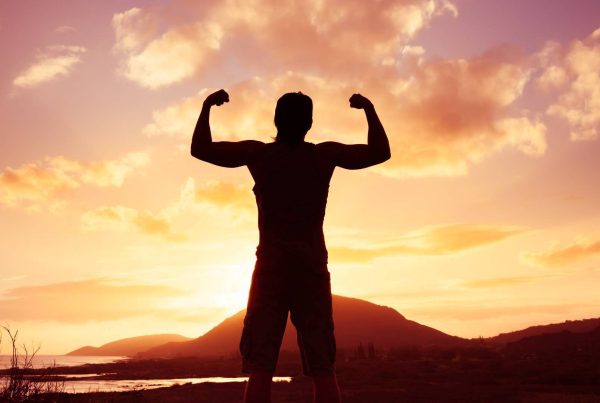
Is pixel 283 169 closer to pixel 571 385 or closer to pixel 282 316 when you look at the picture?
pixel 282 316

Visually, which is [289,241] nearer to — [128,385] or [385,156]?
[385,156]

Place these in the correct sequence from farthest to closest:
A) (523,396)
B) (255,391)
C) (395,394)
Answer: (395,394) → (523,396) → (255,391)

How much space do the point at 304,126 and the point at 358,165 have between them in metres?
0.48

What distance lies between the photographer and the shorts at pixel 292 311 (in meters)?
3.32

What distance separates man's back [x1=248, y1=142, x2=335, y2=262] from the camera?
11.2ft

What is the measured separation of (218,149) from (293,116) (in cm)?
59

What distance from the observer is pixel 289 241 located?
3.40 metres

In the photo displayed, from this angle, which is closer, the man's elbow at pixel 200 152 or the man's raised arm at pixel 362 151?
the man's elbow at pixel 200 152

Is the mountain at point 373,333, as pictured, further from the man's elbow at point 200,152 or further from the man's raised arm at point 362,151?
the man's elbow at point 200,152

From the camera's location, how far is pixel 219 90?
3.74 metres

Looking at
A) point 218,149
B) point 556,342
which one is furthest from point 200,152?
point 556,342

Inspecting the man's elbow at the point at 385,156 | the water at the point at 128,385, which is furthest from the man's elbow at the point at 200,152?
the water at the point at 128,385

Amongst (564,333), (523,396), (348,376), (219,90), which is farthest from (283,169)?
(564,333)

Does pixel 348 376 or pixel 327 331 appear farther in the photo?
pixel 348 376
